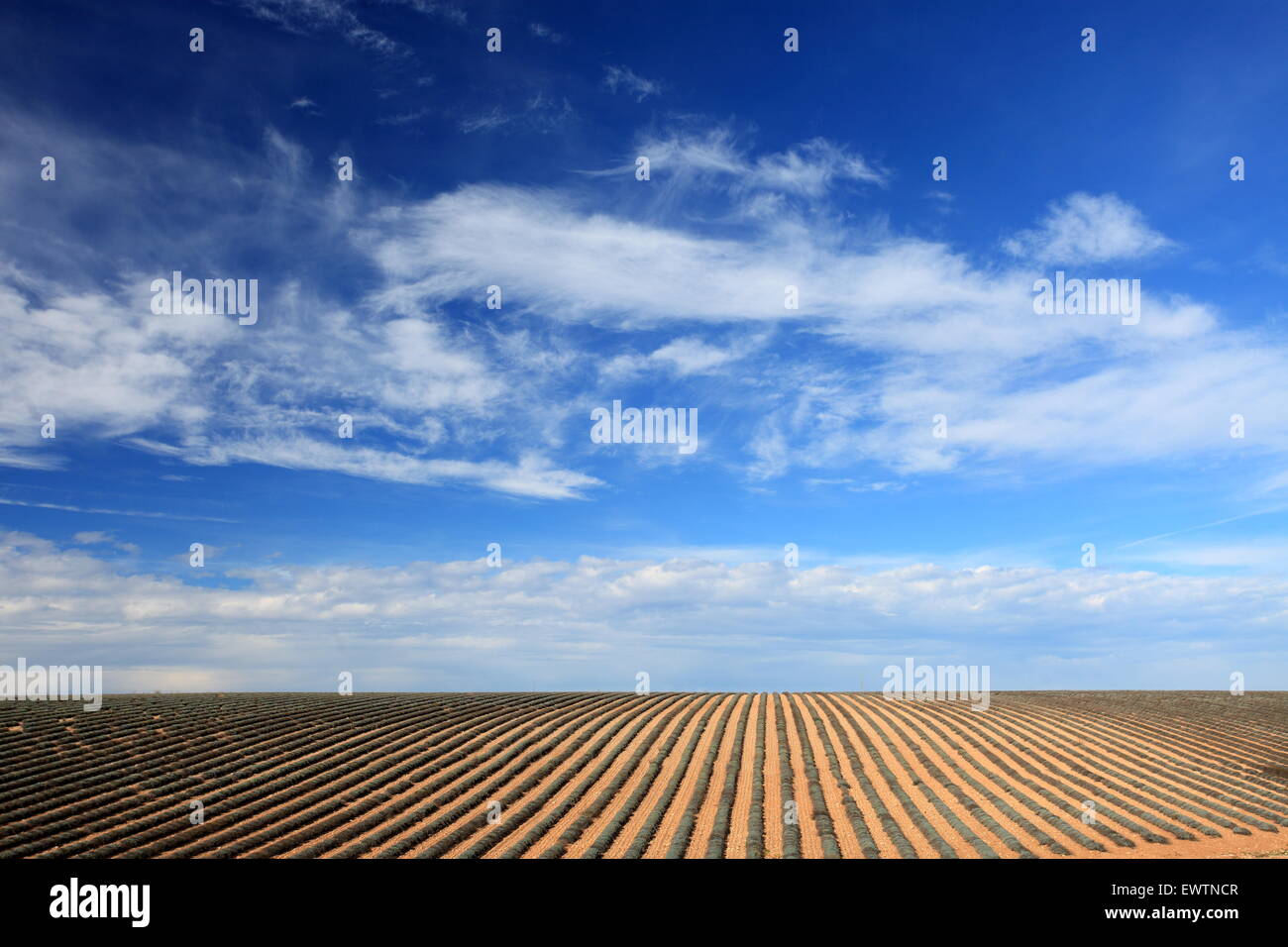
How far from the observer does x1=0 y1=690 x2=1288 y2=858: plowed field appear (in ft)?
68.9

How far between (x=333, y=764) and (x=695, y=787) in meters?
12.9

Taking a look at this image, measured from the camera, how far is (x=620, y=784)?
1085 inches

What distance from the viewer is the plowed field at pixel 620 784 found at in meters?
21.0

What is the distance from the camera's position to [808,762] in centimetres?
3069

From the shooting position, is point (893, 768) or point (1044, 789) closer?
point (1044, 789)
